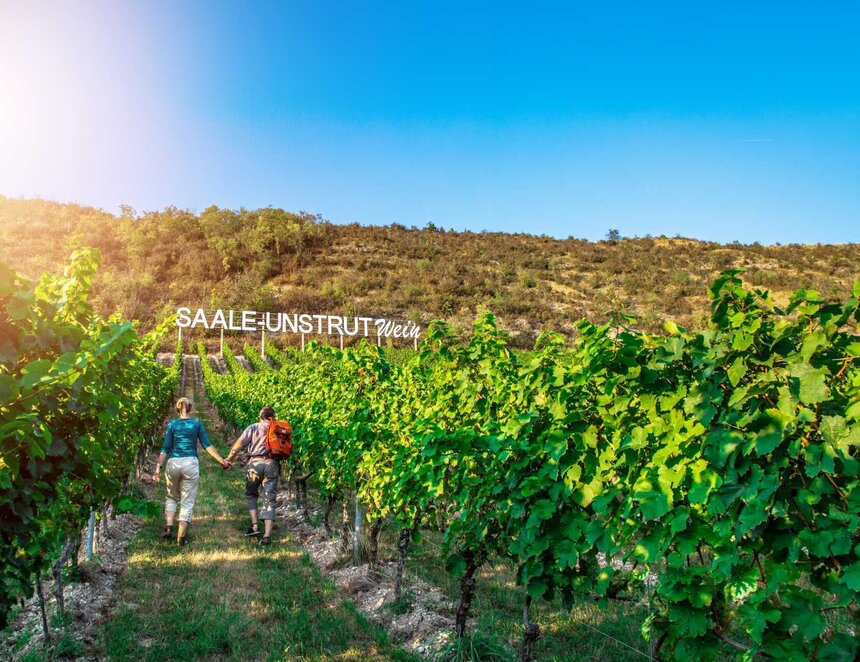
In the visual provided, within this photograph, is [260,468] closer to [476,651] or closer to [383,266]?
[476,651]

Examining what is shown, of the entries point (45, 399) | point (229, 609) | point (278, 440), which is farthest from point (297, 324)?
point (45, 399)

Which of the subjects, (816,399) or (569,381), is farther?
(569,381)

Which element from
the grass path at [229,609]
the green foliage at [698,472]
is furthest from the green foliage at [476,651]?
the green foliage at [698,472]

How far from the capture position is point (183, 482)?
6719mm

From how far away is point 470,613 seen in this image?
16.0ft

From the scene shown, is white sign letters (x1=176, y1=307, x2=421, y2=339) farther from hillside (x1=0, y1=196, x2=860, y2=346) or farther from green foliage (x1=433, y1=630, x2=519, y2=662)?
green foliage (x1=433, y1=630, x2=519, y2=662)

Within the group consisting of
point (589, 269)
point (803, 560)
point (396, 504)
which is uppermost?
point (589, 269)

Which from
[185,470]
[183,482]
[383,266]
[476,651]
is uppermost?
[383,266]

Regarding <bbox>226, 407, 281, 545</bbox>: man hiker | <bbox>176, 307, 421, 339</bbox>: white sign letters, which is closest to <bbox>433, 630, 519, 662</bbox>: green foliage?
<bbox>226, 407, 281, 545</bbox>: man hiker

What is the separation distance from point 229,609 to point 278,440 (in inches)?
117

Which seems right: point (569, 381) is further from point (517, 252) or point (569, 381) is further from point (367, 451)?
point (517, 252)

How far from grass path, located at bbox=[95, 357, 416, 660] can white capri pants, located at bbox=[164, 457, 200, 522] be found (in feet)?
1.26

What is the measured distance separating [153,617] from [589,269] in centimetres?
6314

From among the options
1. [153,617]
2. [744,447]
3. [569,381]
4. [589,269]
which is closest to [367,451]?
[153,617]
